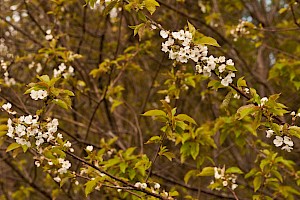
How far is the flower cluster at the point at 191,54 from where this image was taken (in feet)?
7.42

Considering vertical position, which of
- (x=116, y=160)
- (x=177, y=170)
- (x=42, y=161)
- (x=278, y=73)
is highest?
(x=278, y=73)

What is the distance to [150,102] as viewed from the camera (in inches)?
255

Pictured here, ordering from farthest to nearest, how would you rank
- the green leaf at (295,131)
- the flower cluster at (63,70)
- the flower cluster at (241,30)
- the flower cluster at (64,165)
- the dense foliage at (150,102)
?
the flower cluster at (63,70)
the flower cluster at (241,30)
the flower cluster at (64,165)
the dense foliage at (150,102)
the green leaf at (295,131)

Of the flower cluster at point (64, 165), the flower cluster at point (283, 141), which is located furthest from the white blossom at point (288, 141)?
the flower cluster at point (64, 165)

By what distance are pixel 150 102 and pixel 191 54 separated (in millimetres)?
4233

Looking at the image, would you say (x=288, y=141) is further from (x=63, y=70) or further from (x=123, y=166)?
(x=63, y=70)

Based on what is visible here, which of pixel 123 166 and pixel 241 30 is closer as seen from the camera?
pixel 123 166

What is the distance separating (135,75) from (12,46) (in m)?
1.91

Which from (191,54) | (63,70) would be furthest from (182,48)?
(63,70)

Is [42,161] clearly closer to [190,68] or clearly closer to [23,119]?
[23,119]

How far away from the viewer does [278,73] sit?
13.5ft

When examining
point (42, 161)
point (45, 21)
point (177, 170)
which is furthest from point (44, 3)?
point (42, 161)

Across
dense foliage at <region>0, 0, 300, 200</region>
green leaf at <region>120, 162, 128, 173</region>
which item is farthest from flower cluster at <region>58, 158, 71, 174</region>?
green leaf at <region>120, 162, 128, 173</region>

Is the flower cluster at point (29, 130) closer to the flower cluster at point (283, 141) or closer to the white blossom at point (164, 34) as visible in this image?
the white blossom at point (164, 34)
